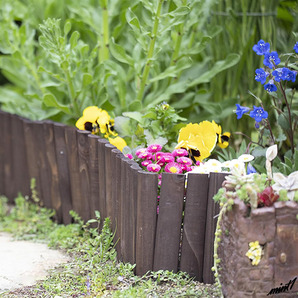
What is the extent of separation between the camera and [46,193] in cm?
343

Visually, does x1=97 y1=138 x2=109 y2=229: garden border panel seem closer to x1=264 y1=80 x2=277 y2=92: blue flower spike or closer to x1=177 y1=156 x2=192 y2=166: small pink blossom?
x1=177 y1=156 x2=192 y2=166: small pink blossom

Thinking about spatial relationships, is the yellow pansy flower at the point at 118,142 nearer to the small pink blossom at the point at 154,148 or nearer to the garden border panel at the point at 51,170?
the small pink blossom at the point at 154,148

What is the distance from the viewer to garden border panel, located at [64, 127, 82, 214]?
3.06 metres

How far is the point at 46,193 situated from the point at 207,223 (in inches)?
58.8

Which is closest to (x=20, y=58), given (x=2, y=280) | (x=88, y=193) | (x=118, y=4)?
(x=118, y=4)

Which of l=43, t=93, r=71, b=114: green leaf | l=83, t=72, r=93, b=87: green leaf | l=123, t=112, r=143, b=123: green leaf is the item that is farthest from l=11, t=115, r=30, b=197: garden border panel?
l=123, t=112, r=143, b=123: green leaf

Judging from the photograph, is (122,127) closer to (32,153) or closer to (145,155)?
(145,155)

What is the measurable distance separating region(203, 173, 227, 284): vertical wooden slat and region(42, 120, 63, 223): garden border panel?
1322mm

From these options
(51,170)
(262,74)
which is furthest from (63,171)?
(262,74)

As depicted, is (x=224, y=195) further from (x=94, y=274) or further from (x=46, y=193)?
(x=46, y=193)

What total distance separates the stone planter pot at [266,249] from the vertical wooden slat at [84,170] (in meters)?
1.15

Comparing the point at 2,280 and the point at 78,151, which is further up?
the point at 78,151

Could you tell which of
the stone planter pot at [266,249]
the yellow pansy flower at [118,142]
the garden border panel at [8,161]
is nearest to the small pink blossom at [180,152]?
the yellow pansy flower at [118,142]

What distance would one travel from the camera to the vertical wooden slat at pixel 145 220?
2289 mm
